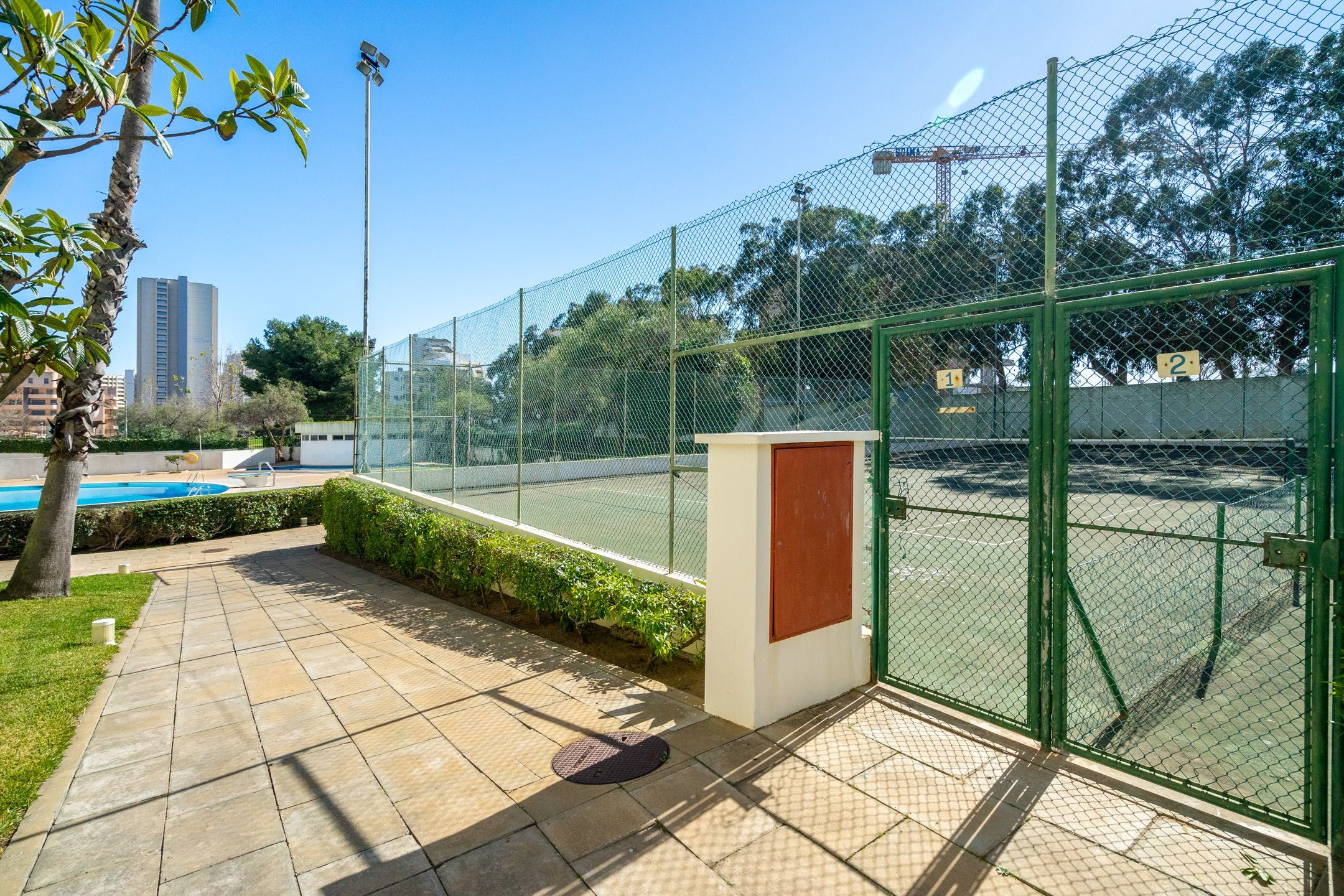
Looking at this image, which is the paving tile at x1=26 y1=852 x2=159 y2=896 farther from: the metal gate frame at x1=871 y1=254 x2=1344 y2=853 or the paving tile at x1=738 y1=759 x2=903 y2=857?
the metal gate frame at x1=871 y1=254 x2=1344 y2=853

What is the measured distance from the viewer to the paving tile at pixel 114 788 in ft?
Result: 8.75

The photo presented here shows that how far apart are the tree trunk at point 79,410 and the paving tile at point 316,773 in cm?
612

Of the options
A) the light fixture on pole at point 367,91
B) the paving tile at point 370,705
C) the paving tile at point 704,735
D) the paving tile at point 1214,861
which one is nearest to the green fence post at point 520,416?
the paving tile at point 370,705

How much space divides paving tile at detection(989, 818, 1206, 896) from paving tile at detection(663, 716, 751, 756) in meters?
1.25

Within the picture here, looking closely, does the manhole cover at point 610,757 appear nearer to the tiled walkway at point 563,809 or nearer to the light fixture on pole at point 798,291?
the tiled walkway at point 563,809

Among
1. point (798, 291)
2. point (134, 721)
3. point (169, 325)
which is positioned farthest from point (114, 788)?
point (169, 325)

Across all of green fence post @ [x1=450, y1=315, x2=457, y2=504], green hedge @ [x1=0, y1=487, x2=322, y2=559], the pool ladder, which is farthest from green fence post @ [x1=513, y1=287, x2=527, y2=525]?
the pool ladder

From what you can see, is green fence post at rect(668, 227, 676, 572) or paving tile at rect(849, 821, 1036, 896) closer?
paving tile at rect(849, 821, 1036, 896)

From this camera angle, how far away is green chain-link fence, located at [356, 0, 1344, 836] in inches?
90.7

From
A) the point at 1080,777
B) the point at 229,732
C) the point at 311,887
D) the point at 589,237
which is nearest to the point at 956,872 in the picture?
the point at 1080,777

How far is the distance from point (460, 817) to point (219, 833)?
0.94 meters

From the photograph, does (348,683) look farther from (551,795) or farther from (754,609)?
(754,609)

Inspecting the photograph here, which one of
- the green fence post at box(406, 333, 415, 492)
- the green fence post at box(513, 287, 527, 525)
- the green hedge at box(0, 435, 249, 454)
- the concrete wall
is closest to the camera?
the green fence post at box(513, 287, 527, 525)

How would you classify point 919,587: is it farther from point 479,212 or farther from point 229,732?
point 479,212
